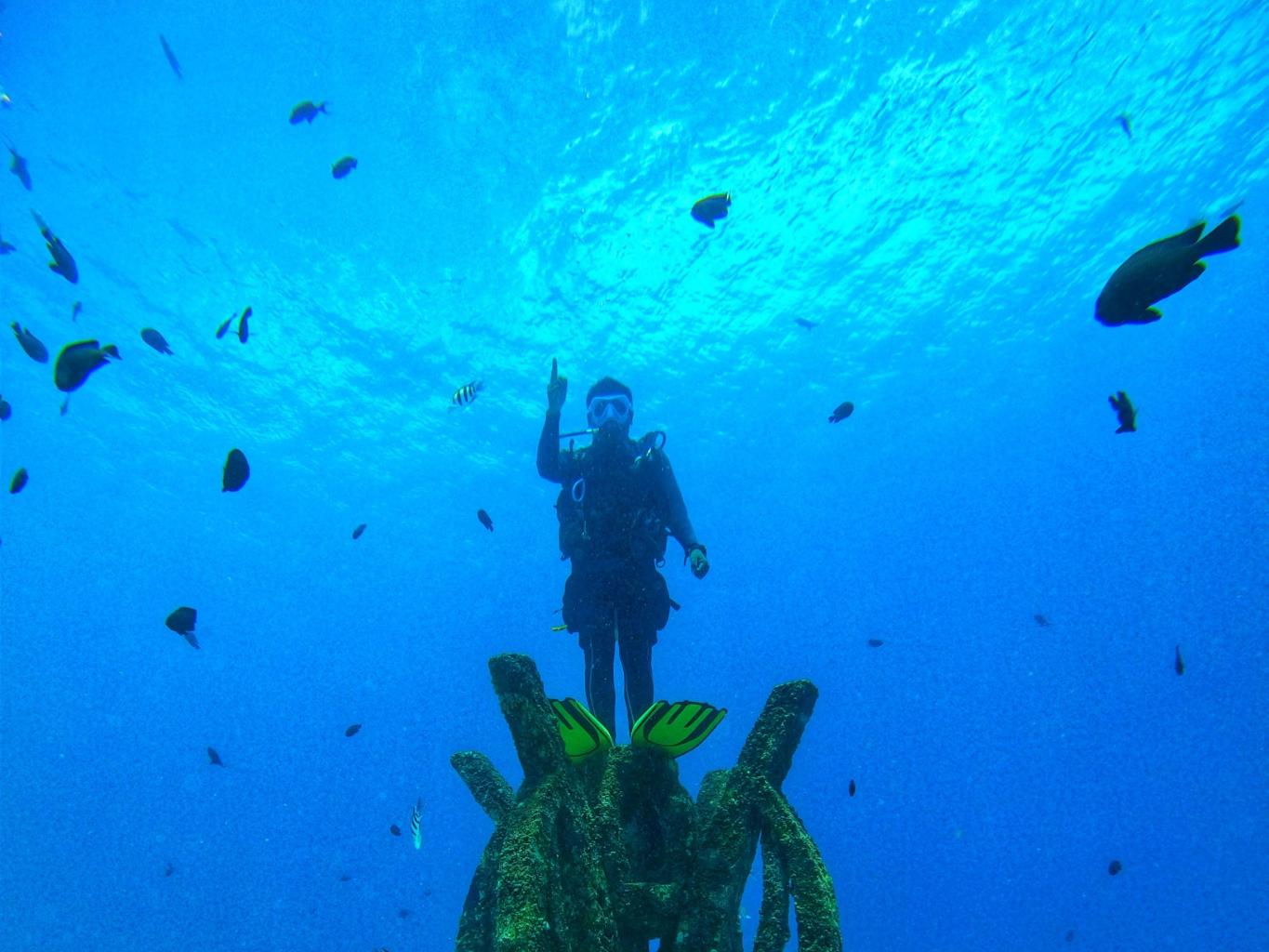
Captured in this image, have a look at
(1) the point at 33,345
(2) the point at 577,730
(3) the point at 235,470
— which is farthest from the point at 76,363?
(2) the point at 577,730

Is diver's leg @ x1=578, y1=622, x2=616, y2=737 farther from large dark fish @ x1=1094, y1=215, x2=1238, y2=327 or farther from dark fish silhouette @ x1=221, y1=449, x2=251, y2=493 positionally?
large dark fish @ x1=1094, y1=215, x2=1238, y2=327

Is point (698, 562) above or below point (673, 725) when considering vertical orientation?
above

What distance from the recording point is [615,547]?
646 centimetres

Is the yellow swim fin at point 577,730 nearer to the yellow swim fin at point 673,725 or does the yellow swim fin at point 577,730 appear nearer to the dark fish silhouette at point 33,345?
the yellow swim fin at point 673,725

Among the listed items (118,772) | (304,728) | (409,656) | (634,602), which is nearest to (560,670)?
(409,656)

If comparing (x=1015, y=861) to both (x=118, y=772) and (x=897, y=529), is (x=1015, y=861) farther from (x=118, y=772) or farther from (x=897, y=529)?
(x=118, y=772)

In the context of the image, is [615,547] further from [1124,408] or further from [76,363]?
[76,363]

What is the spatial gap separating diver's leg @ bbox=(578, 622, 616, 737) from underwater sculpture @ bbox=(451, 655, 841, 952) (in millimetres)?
2588

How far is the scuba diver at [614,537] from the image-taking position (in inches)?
232

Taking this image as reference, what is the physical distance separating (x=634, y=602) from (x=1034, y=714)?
9891 cm

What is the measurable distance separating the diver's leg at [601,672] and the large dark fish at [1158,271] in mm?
4573

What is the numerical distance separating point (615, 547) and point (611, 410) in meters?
1.66

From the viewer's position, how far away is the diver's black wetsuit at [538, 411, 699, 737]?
19.4 feet

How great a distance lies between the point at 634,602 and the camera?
6156mm
